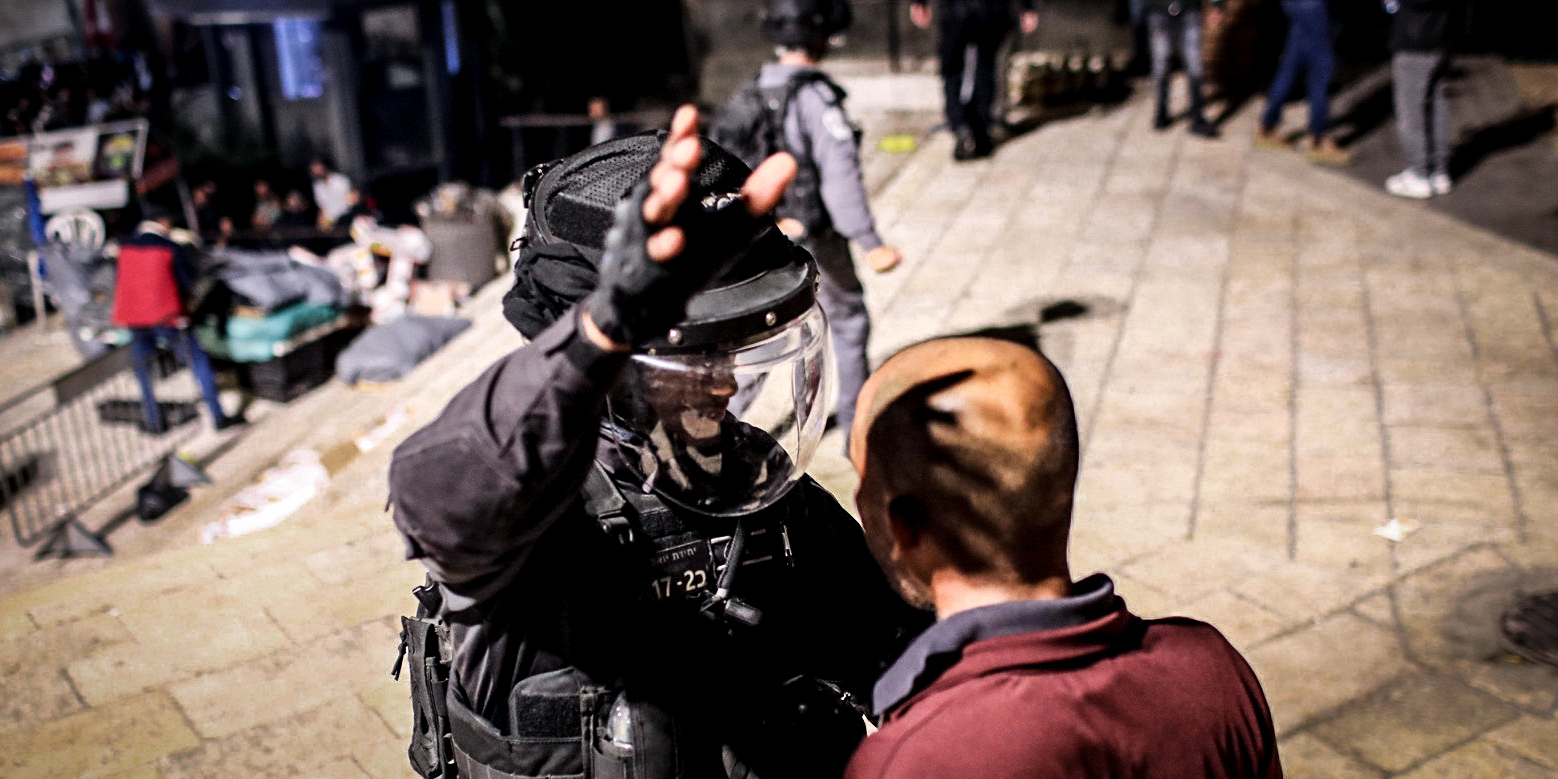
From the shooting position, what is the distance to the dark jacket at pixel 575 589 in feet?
4.37

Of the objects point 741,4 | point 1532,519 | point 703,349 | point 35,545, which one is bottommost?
point 35,545

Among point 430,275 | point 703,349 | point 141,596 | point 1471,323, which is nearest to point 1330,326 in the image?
point 1471,323

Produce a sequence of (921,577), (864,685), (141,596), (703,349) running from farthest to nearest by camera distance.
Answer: (141,596) < (864,685) < (703,349) < (921,577)

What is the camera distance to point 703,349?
1.68m

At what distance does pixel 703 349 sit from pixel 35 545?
24.3ft

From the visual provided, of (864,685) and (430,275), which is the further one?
(430,275)

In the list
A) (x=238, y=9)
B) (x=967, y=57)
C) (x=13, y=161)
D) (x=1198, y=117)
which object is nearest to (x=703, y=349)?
(x=967, y=57)

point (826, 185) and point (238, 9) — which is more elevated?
point (238, 9)

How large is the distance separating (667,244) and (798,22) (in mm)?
4076

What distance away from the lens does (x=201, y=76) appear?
16766 mm

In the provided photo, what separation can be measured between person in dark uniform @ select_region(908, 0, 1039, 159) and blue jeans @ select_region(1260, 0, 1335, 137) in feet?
7.34

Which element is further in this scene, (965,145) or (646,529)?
(965,145)

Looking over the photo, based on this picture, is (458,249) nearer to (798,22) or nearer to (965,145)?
(965,145)

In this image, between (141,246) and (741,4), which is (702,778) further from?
(741,4)
